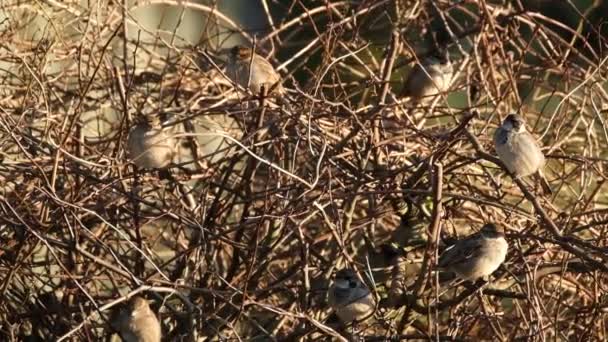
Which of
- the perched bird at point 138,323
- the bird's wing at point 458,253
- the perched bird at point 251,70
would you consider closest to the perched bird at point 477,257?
the bird's wing at point 458,253

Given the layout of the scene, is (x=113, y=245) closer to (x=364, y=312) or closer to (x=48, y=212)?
(x=48, y=212)

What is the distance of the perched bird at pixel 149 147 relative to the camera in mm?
3350

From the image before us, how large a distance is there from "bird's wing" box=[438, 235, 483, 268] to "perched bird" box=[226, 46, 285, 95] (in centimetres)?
67

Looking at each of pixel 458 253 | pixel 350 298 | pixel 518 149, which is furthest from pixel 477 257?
pixel 518 149

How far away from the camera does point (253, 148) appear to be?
3.29 metres

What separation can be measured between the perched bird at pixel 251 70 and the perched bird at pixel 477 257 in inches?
26.7

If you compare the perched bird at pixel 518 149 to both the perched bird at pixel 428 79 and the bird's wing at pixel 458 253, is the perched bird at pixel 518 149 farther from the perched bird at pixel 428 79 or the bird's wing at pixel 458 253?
the perched bird at pixel 428 79

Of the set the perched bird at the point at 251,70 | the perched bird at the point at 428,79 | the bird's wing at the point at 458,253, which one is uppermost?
the perched bird at the point at 251,70

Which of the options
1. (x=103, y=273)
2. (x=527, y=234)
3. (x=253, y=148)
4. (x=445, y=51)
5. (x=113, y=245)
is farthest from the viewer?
(x=445, y=51)

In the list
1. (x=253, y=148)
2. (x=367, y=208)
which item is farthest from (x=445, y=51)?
(x=253, y=148)

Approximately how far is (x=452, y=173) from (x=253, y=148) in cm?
59

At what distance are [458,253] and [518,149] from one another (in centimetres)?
37

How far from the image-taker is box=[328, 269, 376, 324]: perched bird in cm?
307

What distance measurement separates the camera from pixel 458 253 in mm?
3139
